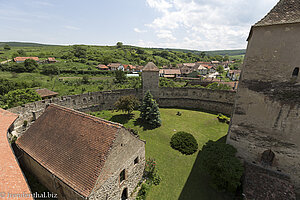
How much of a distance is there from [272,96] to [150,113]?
16.3 meters

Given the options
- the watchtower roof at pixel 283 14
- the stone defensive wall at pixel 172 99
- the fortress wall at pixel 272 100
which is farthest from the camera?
the stone defensive wall at pixel 172 99

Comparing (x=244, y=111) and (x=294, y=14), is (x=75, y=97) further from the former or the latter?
(x=294, y=14)

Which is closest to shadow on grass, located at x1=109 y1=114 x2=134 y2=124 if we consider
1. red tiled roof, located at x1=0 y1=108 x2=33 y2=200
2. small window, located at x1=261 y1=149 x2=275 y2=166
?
red tiled roof, located at x1=0 y1=108 x2=33 y2=200

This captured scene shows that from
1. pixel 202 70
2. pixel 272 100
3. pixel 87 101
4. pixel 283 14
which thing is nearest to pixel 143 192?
pixel 272 100

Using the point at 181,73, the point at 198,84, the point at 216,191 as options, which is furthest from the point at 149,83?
the point at 181,73

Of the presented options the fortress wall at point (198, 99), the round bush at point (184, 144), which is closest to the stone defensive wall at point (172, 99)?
the fortress wall at point (198, 99)

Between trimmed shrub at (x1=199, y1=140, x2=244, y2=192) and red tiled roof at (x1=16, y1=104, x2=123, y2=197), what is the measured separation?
8973 mm

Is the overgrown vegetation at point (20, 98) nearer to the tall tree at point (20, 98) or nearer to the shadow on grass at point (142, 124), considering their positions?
the tall tree at point (20, 98)

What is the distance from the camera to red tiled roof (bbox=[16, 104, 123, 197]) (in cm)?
802

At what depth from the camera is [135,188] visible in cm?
1188

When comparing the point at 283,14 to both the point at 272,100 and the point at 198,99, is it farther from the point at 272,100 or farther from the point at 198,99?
the point at 198,99

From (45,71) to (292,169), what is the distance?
81273 millimetres

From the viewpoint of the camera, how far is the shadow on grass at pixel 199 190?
37.8 ft

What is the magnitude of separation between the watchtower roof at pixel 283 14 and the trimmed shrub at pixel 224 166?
10551 mm
